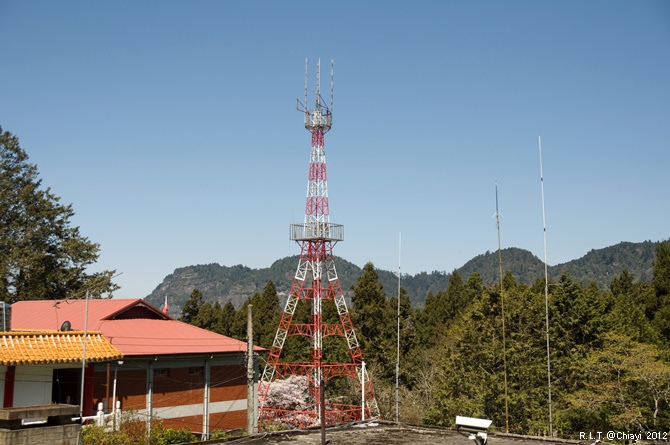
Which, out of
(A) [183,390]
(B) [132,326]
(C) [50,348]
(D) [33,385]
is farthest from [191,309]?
(C) [50,348]

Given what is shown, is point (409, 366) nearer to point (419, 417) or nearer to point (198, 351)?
point (419, 417)

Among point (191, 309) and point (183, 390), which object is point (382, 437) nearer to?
point (183, 390)

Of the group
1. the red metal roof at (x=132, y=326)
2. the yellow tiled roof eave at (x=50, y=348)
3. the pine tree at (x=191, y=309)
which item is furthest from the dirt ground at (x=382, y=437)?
the pine tree at (x=191, y=309)

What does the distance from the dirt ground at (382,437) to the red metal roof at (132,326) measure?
9603mm

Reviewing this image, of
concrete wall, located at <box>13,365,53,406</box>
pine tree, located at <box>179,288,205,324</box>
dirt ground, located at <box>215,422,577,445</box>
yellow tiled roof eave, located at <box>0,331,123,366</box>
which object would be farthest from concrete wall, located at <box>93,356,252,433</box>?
pine tree, located at <box>179,288,205,324</box>

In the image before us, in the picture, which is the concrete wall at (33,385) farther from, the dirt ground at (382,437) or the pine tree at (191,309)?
the pine tree at (191,309)

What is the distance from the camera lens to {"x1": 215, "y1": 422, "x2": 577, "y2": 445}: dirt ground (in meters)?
18.3

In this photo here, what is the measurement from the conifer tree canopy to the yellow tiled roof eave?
91.5 feet

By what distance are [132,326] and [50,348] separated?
7.39 metres

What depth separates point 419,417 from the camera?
152ft

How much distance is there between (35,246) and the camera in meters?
52.8

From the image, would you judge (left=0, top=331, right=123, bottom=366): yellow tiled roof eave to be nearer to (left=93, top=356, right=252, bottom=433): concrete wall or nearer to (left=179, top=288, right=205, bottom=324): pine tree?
(left=93, top=356, right=252, bottom=433): concrete wall

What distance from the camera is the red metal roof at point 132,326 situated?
28.2m

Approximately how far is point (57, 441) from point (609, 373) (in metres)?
27.9
